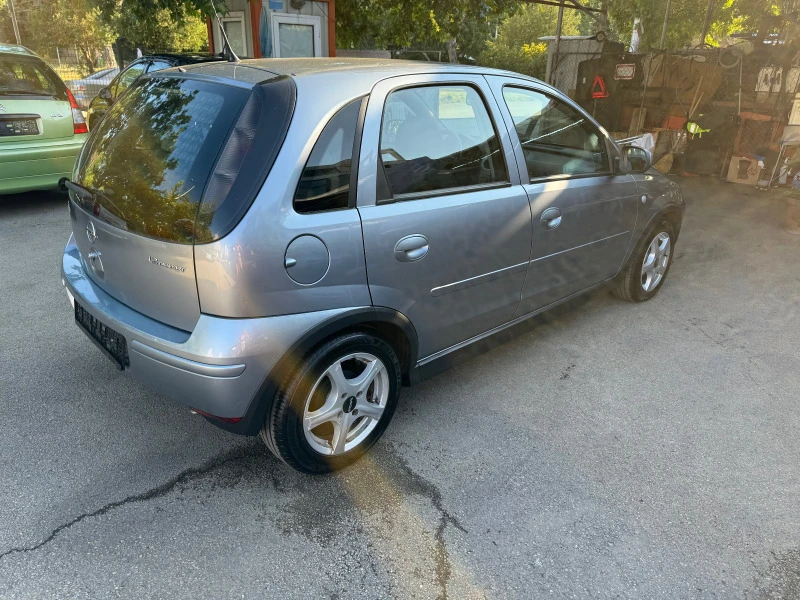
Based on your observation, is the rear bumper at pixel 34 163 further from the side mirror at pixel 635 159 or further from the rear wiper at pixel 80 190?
the side mirror at pixel 635 159

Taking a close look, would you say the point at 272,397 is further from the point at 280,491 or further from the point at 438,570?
the point at 438,570

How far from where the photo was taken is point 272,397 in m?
2.23

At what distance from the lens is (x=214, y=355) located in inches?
80.7

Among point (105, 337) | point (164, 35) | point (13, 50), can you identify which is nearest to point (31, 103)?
point (13, 50)

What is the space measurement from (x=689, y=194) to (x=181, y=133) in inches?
315

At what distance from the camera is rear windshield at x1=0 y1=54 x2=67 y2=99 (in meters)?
5.77

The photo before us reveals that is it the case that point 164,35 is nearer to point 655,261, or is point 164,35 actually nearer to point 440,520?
point 655,261

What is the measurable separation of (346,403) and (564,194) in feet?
5.74

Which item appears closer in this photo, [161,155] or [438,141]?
[161,155]

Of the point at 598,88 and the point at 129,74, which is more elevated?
the point at 129,74

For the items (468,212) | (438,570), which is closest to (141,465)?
(438,570)

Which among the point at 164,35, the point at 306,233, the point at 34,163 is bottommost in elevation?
the point at 34,163

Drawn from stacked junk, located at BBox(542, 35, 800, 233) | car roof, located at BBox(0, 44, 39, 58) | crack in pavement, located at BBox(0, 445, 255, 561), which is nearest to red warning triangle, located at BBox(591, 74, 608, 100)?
stacked junk, located at BBox(542, 35, 800, 233)

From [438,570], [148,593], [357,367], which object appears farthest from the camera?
[357,367]
